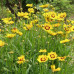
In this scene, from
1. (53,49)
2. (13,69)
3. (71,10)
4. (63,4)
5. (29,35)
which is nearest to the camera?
(13,69)

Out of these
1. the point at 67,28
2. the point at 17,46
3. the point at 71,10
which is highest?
the point at 67,28

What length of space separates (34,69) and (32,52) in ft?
0.85

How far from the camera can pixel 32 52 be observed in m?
2.23

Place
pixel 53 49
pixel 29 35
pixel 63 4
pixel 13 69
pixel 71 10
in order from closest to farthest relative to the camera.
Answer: pixel 13 69 → pixel 53 49 → pixel 29 35 → pixel 63 4 → pixel 71 10

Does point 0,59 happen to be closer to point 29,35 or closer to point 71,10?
point 29,35

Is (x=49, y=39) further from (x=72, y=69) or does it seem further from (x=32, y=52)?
(x=72, y=69)

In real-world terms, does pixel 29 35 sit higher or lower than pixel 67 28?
lower

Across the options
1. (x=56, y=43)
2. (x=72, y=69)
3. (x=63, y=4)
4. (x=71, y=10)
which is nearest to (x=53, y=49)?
(x=56, y=43)

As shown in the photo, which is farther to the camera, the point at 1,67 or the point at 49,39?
the point at 49,39

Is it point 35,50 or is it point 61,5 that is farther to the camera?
point 61,5

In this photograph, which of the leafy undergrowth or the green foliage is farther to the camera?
the green foliage

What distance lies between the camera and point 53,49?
2219 mm

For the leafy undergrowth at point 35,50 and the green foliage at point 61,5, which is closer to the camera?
the leafy undergrowth at point 35,50

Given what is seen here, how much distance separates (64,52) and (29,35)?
1.78ft
